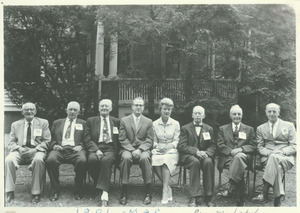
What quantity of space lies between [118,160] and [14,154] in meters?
1.31

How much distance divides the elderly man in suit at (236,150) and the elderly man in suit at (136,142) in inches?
37.9

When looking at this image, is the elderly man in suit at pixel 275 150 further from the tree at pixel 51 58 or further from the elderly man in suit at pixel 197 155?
the tree at pixel 51 58

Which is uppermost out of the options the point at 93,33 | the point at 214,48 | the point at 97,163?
the point at 93,33

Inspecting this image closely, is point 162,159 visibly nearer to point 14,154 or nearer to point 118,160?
point 118,160

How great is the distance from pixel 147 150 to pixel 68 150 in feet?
3.37

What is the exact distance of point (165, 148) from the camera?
14.4ft

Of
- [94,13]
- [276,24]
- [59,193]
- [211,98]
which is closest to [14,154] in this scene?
[59,193]

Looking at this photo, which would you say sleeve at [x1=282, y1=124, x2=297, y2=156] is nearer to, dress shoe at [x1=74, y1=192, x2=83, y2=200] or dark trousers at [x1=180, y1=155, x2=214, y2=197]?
dark trousers at [x1=180, y1=155, x2=214, y2=197]

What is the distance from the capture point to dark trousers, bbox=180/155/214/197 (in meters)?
4.00

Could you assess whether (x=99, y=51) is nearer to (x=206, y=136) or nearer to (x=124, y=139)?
(x=124, y=139)

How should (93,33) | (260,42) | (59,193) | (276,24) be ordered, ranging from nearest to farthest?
(59,193) → (276,24) → (260,42) → (93,33)

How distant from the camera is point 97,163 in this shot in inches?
165

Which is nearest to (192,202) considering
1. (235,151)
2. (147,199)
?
(147,199)

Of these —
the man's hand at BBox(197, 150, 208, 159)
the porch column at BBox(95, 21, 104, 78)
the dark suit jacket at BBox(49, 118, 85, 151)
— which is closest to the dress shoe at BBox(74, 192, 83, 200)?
the dark suit jacket at BBox(49, 118, 85, 151)
